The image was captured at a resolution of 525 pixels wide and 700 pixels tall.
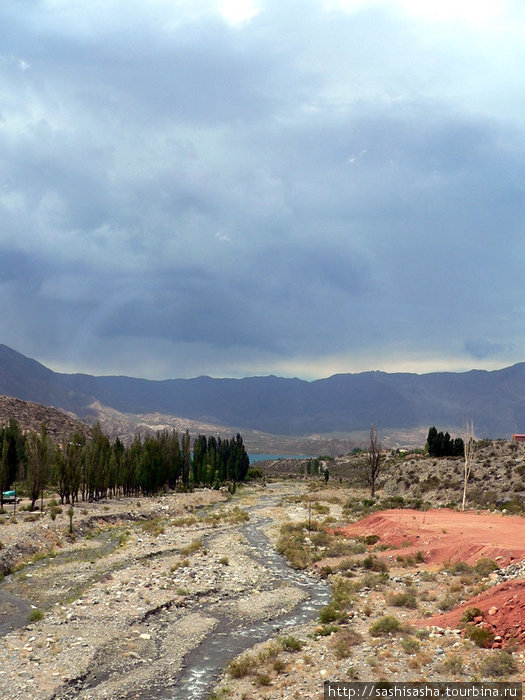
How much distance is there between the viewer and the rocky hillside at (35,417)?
419 ft

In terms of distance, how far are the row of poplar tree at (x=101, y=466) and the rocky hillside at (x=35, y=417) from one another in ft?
120

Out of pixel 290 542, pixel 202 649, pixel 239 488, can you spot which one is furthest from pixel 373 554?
pixel 239 488

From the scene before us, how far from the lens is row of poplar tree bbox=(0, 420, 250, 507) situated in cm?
5619

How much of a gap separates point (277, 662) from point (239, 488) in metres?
92.1

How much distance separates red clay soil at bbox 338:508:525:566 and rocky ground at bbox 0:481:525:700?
1.85 meters

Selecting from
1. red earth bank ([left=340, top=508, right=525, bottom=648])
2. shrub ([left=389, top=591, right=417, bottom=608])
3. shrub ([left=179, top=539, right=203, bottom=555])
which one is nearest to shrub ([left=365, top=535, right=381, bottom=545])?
red earth bank ([left=340, top=508, right=525, bottom=648])

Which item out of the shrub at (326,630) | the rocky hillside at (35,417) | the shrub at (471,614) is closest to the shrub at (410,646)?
the shrub at (471,614)

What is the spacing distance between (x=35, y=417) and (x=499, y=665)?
141 m

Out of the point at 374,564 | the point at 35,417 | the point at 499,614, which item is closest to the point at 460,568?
the point at 374,564

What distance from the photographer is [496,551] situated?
1053 inches

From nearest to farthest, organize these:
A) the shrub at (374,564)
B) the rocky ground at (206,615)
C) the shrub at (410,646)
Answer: the rocky ground at (206,615) → the shrub at (410,646) → the shrub at (374,564)

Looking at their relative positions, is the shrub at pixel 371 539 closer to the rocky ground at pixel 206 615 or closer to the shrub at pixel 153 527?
the rocky ground at pixel 206 615

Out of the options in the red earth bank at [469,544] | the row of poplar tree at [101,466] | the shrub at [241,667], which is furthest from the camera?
the row of poplar tree at [101,466]

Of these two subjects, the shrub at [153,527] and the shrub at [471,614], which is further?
the shrub at [153,527]
